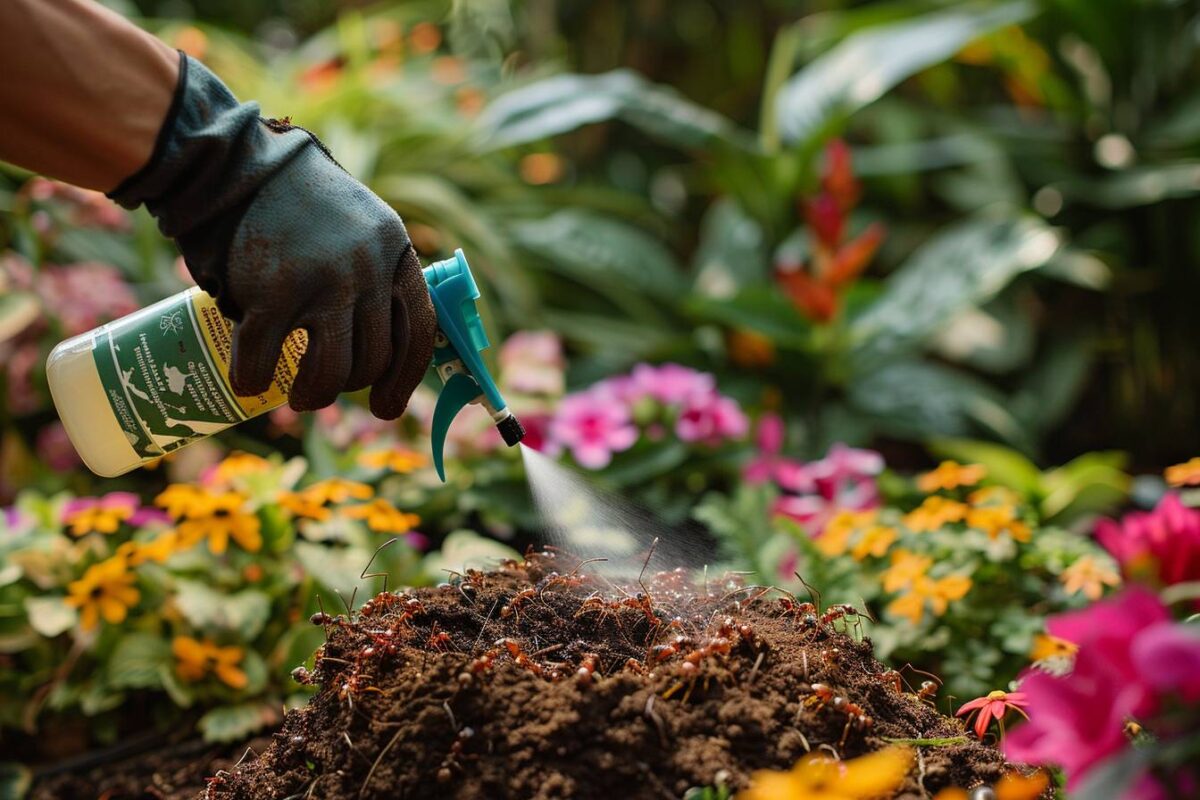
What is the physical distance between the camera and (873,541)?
5.08 ft

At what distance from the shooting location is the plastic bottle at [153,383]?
1277 mm

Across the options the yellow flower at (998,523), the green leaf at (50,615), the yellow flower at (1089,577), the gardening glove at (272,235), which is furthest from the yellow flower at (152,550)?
the yellow flower at (1089,577)

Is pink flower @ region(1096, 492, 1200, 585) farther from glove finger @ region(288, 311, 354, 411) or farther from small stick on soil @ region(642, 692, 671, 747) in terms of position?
glove finger @ region(288, 311, 354, 411)

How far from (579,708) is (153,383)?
729 mm

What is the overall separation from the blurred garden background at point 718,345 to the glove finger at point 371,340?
1.36ft

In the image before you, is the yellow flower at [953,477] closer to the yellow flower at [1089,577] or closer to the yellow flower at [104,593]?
the yellow flower at [1089,577]

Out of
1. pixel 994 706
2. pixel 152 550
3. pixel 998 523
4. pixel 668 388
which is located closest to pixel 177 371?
pixel 152 550

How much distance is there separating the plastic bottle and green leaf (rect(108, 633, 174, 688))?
412 millimetres

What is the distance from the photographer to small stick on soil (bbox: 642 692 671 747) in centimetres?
94

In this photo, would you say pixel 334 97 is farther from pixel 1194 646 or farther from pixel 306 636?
pixel 1194 646

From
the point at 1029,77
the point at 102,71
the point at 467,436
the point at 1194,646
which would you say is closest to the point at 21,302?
the point at 467,436

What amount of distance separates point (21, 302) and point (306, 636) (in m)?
1.42

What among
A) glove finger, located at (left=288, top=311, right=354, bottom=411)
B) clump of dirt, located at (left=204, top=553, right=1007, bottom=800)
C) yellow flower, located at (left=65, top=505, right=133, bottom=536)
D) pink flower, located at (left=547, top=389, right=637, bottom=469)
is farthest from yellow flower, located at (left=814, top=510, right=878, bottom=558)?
yellow flower, located at (left=65, top=505, right=133, bottom=536)

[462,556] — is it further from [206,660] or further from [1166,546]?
[1166,546]
